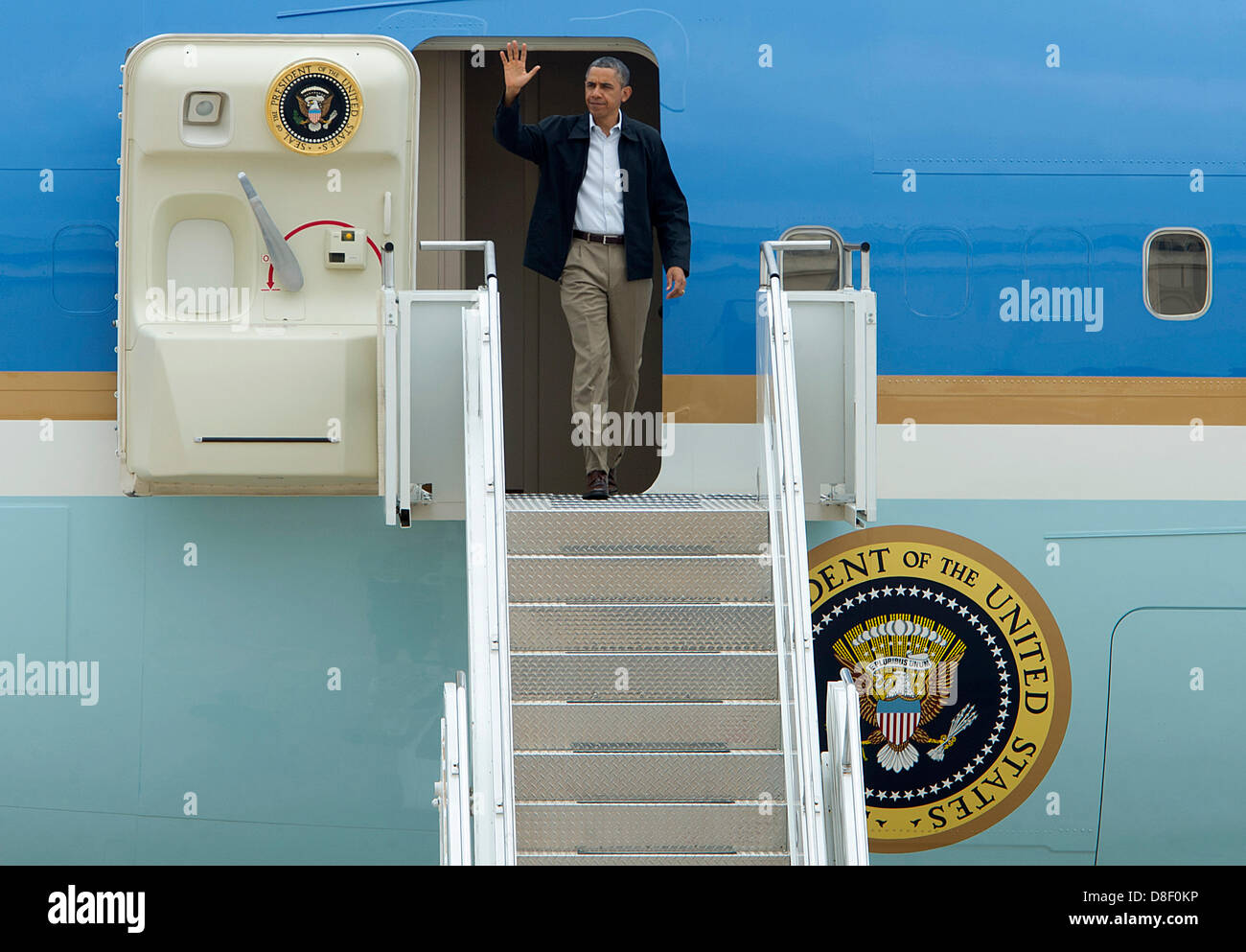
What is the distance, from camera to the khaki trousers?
5.12 meters

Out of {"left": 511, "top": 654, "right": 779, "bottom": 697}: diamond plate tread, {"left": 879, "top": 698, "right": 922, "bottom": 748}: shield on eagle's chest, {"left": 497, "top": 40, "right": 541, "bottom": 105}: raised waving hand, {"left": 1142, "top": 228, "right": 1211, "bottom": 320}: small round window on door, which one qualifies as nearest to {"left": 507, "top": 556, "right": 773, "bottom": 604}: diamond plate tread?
{"left": 511, "top": 654, "right": 779, "bottom": 697}: diamond plate tread

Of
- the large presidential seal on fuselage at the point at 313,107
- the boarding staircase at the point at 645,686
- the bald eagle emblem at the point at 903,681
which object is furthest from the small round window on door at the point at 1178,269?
the large presidential seal on fuselage at the point at 313,107

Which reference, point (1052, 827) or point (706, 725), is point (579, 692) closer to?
point (706, 725)

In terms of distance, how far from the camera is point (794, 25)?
5.47 metres

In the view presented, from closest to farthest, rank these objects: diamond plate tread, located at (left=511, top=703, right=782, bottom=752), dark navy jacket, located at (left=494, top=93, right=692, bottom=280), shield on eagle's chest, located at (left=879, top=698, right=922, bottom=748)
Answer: diamond plate tread, located at (left=511, top=703, right=782, bottom=752) < dark navy jacket, located at (left=494, top=93, right=692, bottom=280) < shield on eagle's chest, located at (left=879, top=698, right=922, bottom=748)

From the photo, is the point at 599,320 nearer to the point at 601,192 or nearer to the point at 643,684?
the point at 601,192

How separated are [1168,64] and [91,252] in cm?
476

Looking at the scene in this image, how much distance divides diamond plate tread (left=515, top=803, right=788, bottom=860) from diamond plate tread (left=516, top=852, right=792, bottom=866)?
0.05 ft

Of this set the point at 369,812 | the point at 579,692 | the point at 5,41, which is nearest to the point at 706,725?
the point at 579,692

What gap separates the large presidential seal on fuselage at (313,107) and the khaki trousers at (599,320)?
1.05 meters

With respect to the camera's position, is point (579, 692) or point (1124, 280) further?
point (1124, 280)

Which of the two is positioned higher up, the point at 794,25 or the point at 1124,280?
the point at 794,25

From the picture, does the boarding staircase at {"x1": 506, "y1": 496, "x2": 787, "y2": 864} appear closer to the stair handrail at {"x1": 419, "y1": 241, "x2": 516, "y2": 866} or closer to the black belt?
the stair handrail at {"x1": 419, "y1": 241, "x2": 516, "y2": 866}

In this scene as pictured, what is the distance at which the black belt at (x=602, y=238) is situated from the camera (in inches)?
206
